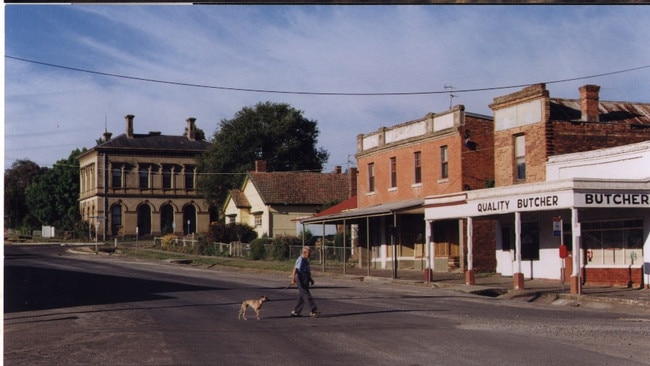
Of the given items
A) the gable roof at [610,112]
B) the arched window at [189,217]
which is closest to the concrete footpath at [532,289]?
the gable roof at [610,112]

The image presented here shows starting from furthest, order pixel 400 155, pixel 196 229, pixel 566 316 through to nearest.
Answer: pixel 196 229, pixel 400 155, pixel 566 316

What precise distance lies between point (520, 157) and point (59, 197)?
62.4 metres

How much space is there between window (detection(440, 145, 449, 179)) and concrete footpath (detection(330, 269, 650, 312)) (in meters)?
4.53

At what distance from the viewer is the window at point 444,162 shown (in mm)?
42281

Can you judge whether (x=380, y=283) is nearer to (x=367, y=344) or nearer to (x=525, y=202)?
(x=525, y=202)

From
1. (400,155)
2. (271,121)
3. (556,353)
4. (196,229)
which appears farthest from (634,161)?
(196,229)

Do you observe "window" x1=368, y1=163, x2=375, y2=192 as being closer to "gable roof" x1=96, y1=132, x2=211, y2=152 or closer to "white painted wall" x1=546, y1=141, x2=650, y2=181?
"white painted wall" x1=546, y1=141, x2=650, y2=181

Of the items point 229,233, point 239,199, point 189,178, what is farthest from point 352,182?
point 189,178

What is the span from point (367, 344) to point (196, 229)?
80161 mm

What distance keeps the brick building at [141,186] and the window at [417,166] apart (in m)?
45.9

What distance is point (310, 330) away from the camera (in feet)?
60.4

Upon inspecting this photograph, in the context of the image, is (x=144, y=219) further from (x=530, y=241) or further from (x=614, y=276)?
(x=614, y=276)

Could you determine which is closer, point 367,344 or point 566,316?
point 367,344

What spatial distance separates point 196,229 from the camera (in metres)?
95.0
